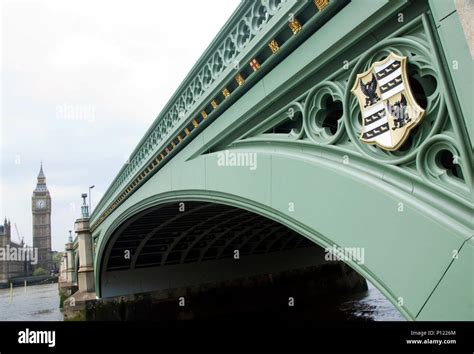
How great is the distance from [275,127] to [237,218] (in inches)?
404

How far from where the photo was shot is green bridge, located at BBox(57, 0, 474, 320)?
2777mm

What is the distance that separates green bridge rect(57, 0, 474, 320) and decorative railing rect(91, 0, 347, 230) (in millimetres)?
18

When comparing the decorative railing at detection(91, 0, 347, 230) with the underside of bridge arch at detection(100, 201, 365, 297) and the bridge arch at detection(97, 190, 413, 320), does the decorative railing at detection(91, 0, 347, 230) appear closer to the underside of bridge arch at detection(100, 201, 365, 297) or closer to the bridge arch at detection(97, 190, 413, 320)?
the bridge arch at detection(97, 190, 413, 320)

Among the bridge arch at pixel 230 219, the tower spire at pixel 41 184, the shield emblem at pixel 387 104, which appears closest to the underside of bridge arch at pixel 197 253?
the bridge arch at pixel 230 219

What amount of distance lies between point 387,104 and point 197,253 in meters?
18.3

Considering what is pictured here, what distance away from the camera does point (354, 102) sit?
3.53m

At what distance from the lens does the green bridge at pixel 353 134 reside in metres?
2.78

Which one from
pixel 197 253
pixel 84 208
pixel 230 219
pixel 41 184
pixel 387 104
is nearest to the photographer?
pixel 387 104

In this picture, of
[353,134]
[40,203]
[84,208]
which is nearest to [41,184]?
[40,203]

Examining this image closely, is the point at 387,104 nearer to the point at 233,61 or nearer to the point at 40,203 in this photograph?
the point at 233,61

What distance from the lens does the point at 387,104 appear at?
3.16 meters

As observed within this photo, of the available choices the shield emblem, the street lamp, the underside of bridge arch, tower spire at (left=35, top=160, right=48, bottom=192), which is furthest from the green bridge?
tower spire at (left=35, top=160, right=48, bottom=192)

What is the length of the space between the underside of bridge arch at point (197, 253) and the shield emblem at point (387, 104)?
37.1 feet

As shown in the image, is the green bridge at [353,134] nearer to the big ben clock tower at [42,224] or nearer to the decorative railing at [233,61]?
the decorative railing at [233,61]
